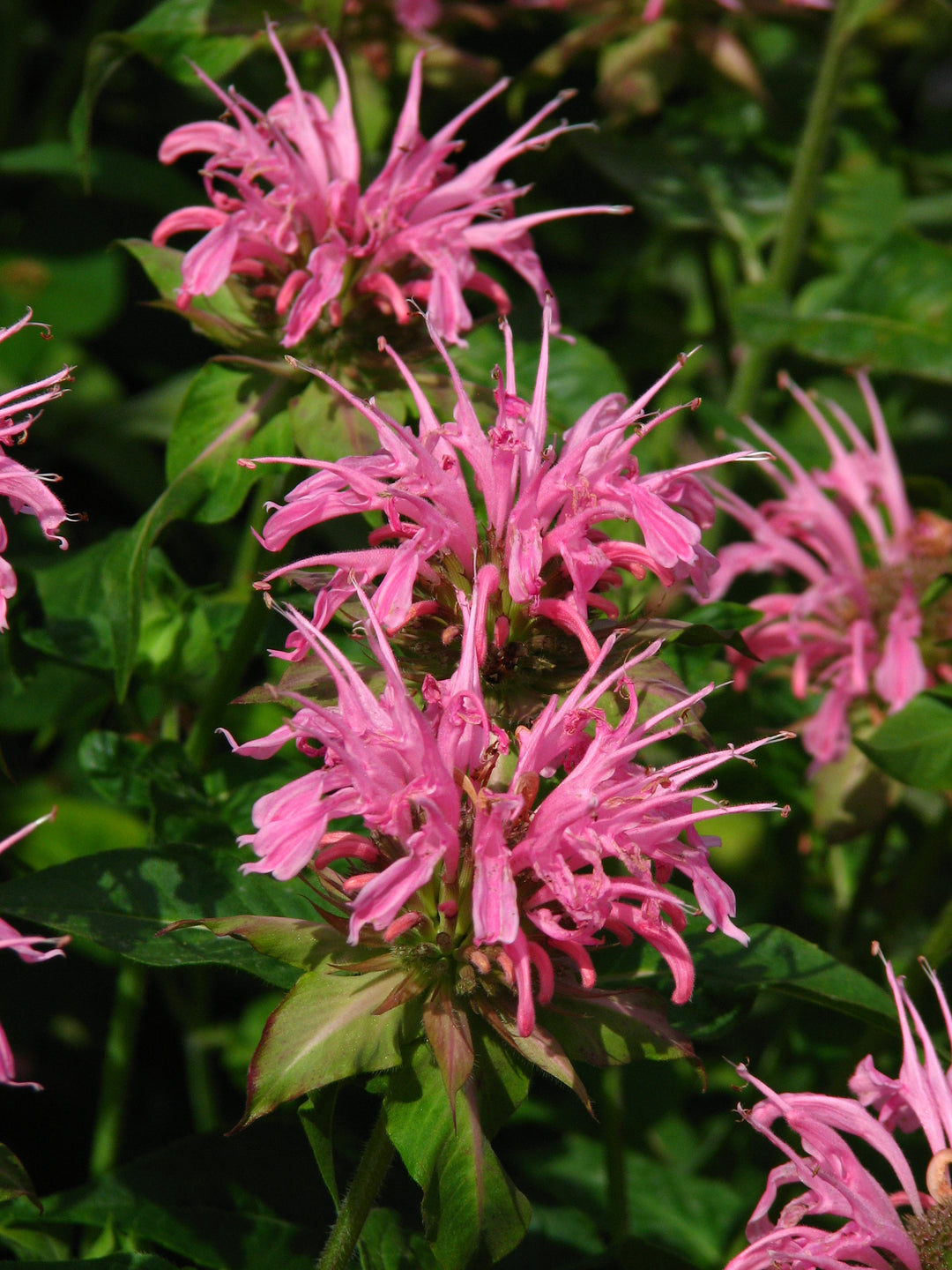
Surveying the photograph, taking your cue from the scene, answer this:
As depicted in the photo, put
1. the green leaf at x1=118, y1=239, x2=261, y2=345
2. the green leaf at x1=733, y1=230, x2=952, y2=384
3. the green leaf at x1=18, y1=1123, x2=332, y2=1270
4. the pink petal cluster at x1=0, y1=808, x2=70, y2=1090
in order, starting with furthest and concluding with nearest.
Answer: the green leaf at x1=733, y1=230, x2=952, y2=384
the green leaf at x1=118, y1=239, x2=261, y2=345
the green leaf at x1=18, y1=1123, x2=332, y2=1270
the pink petal cluster at x1=0, y1=808, x2=70, y2=1090

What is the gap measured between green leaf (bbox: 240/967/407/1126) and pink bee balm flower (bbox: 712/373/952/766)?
605mm

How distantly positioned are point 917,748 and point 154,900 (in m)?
0.64

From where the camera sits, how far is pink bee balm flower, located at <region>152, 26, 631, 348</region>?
109 cm

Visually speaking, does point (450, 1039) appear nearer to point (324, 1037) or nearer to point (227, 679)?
point (324, 1037)

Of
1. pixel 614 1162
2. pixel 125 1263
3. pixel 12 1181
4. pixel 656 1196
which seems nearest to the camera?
pixel 12 1181

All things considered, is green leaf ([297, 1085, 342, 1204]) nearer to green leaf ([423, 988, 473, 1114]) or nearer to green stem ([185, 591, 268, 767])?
green leaf ([423, 988, 473, 1114])

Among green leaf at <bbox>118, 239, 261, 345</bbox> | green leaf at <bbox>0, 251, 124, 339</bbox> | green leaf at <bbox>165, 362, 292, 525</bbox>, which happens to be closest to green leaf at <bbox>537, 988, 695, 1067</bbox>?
green leaf at <bbox>165, 362, 292, 525</bbox>

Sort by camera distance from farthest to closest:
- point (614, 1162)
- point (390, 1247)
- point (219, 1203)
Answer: point (614, 1162) < point (219, 1203) < point (390, 1247)

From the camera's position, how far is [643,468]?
4.70 ft

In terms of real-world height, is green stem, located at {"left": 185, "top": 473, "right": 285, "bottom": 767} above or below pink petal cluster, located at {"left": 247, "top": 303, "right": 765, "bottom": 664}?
below

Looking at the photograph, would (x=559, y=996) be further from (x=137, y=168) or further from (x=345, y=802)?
(x=137, y=168)

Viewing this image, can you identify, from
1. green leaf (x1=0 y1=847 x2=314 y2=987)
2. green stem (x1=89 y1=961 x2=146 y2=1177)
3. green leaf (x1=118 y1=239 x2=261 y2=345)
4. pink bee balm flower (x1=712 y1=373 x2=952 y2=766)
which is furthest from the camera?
pink bee balm flower (x1=712 y1=373 x2=952 y2=766)

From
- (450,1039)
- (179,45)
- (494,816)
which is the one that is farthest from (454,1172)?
(179,45)

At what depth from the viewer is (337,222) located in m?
1.13
